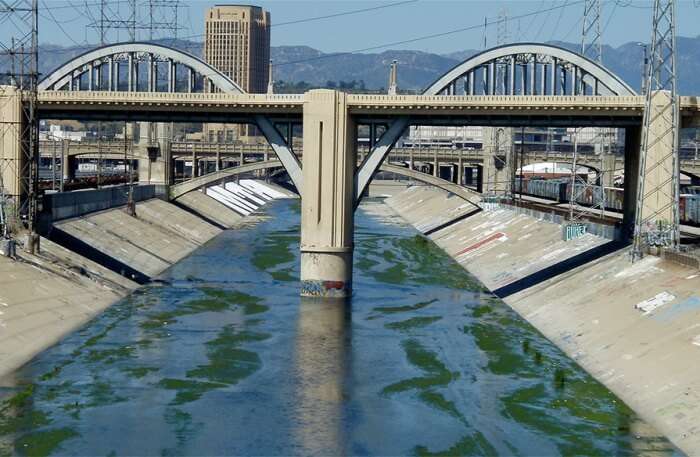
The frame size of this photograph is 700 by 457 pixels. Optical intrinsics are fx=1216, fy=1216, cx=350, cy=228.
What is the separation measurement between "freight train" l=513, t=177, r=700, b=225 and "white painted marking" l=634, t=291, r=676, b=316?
126ft

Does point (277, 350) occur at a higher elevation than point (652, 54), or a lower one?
lower

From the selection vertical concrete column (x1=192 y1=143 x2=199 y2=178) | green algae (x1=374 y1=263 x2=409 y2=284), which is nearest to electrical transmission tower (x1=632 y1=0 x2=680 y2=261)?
green algae (x1=374 y1=263 x2=409 y2=284)

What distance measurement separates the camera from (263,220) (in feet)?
602

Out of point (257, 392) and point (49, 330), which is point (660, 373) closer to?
point (257, 392)

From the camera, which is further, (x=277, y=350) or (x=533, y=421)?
(x=277, y=350)

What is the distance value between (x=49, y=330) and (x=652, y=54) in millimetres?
42442

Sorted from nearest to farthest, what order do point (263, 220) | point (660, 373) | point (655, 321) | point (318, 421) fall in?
point (318, 421), point (660, 373), point (655, 321), point (263, 220)

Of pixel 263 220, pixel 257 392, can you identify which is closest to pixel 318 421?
pixel 257 392

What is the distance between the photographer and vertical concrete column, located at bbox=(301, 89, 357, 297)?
8738 cm

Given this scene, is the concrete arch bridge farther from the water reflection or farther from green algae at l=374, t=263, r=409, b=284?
green algae at l=374, t=263, r=409, b=284

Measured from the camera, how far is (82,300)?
77250mm

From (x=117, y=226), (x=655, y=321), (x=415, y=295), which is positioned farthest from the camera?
(x=117, y=226)

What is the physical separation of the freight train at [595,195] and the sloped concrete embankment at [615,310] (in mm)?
10413

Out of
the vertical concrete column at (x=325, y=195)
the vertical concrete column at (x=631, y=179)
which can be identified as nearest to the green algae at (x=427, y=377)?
the vertical concrete column at (x=325, y=195)
